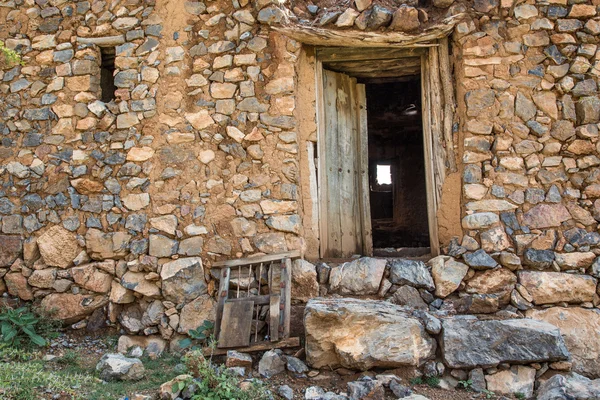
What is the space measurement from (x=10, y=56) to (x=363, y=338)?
4008mm

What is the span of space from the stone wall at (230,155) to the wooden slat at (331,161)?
324 mm

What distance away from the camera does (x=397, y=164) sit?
9367 mm

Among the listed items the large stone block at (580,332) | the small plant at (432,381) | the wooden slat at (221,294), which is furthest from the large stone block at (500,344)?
the wooden slat at (221,294)

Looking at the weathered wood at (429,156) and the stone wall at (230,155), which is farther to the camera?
the weathered wood at (429,156)

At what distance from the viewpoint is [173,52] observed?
186 inches

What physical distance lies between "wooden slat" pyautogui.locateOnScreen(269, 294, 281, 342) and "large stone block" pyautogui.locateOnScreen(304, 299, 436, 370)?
0.93 ft

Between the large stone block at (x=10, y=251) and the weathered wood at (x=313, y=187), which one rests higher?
the weathered wood at (x=313, y=187)

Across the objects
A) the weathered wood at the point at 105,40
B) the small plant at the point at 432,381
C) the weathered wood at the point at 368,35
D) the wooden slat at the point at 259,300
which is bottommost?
the small plant at the point at 432,381

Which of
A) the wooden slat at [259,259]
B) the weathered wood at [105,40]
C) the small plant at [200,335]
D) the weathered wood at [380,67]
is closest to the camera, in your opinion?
the small plant at [200,335]

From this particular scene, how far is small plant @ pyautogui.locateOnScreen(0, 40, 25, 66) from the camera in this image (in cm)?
480

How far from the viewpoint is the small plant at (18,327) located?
4230mm

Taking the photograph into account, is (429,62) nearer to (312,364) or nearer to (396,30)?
(396,30)

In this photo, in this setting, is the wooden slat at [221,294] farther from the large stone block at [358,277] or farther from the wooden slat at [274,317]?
the large stone block at [358,277]

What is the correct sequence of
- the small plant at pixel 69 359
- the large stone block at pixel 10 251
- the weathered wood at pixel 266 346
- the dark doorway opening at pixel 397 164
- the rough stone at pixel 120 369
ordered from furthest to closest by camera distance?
the dark doorway opening at pixel 397 164, the large stone block at pixel 10 251, the small plant at pixel 69 359, the weathered wood at pixel 266 346, the rough stone at pixel 120 369
